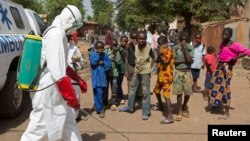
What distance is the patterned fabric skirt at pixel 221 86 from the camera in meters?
7.32

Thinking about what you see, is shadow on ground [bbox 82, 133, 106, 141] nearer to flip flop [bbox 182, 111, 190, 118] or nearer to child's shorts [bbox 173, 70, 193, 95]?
child's shorts [bbox 173, 70, 193, 95]

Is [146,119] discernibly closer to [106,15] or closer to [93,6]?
[106,15]

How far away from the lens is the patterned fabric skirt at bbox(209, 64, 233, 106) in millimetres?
7324

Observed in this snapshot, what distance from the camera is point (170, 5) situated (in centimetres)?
2661

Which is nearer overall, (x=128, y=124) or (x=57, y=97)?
(x=57, y=97)

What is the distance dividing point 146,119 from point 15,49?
2641 millimetres

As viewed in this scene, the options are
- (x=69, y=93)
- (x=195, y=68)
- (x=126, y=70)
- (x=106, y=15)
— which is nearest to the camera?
(x=69, y=93)

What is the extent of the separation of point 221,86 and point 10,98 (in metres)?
3.82

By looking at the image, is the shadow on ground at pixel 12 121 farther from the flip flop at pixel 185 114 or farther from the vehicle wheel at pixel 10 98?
the flip flop at pixel 185 114

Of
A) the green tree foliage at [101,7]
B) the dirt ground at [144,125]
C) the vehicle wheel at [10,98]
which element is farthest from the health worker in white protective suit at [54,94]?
the green tree foliage at [101,7]

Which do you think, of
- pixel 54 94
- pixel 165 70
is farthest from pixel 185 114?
pixel 54 94

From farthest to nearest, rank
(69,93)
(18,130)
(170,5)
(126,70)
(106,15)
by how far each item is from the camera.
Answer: (106,15)
(170,5)
(126,70)
(18,130)
(69,93)

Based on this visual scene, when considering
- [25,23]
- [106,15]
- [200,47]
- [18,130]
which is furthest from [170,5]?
[106,15]

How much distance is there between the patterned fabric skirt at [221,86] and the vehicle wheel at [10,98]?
3.64 m
